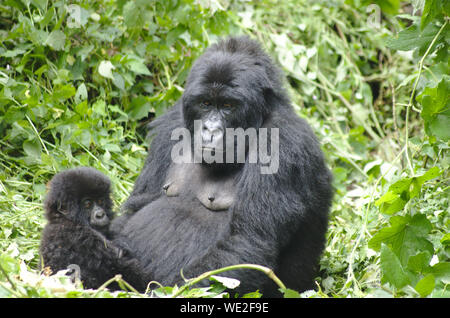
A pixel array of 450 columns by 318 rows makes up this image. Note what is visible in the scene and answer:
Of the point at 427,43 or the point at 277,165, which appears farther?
the point at 277,165

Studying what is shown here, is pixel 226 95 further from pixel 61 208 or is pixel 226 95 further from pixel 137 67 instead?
pixel 137 67

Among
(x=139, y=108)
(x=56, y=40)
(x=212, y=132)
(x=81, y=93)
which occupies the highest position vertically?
(x=56, y=40)

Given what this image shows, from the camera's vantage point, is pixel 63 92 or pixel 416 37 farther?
pixel 63 92

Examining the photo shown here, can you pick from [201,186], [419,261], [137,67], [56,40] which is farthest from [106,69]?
[419,261]

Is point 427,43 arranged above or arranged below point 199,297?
above

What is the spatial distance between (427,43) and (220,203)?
1687 millimetres

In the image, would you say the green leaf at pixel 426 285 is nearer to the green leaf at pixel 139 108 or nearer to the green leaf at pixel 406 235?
the green leaf at pixel 406 235

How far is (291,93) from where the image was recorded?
20.3ft

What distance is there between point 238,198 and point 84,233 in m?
1.00

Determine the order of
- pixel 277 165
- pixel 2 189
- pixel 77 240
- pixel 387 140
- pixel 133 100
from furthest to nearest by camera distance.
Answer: pixel 387 140 → pixel 133 100 → pixel 2 189 → pixel 277 165 → pixel 77 240

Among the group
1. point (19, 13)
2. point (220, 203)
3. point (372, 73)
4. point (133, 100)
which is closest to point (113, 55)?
point (133, 100)

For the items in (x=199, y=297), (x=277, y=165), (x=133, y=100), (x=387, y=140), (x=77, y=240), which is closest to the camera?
(x=199, y=297)

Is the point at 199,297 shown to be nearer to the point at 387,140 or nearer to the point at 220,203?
the point at 220,203
